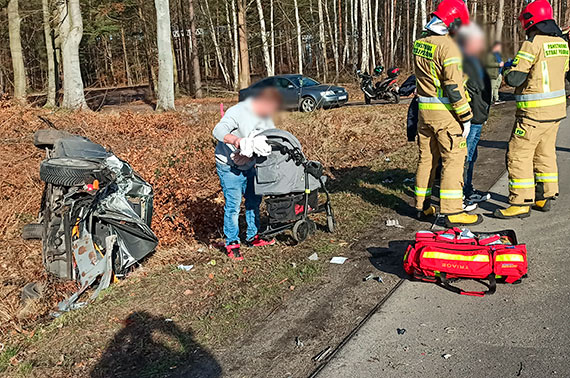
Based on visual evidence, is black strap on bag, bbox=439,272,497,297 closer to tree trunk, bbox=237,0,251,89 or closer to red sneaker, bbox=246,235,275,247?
red sneaker, bbox=246,235,275,247

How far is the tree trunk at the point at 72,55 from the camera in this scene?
1675 centimetres

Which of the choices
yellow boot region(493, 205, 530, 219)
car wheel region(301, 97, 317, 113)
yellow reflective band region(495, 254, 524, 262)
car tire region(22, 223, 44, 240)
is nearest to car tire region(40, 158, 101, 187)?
car tire region(22, 223, 44, 240)

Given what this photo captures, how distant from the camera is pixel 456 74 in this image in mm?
4926

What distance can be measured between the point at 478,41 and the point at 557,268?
371cm

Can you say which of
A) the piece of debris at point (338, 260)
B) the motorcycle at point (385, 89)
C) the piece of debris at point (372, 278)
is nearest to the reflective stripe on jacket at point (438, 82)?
the piece of debris at point (338, 260)

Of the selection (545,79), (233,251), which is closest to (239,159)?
(233,251)

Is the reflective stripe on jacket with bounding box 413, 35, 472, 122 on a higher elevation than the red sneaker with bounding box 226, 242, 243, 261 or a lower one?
higher

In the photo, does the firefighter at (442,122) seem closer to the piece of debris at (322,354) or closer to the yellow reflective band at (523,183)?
the yellow reflective band at (523,183)

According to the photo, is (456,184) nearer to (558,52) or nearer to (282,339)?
(558,52)

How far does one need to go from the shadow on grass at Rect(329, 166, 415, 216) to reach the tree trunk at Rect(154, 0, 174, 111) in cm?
1004

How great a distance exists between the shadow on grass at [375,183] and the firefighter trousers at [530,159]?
4.22ft

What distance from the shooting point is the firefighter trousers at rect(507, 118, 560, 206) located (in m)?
5.70

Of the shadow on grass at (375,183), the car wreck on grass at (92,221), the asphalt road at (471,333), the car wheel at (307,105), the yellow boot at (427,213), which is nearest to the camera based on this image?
the asphalt road at (471,333)

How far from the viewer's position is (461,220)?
566 cm
